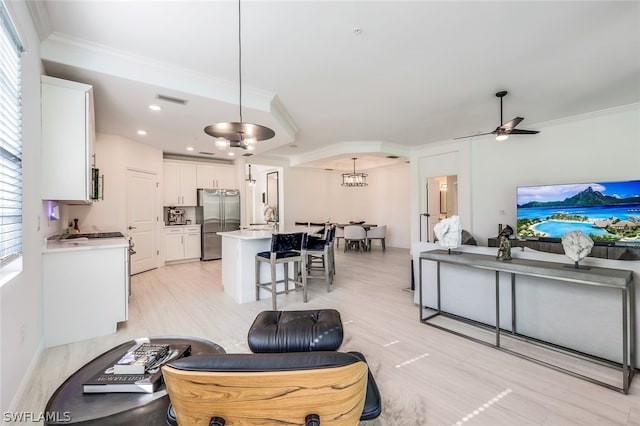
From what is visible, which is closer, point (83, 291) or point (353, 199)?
point (83, 291)

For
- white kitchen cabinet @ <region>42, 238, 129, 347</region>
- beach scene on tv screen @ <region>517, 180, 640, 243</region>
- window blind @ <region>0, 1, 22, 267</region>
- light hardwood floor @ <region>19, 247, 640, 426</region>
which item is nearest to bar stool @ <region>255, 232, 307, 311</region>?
light hardwood floor @ <region>19, 247, 640, 426</region>

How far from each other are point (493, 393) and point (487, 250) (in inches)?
60.8

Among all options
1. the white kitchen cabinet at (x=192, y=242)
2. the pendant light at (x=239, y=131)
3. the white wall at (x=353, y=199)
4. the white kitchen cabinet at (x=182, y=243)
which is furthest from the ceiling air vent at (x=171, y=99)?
the white wall at (x=353, y=199)

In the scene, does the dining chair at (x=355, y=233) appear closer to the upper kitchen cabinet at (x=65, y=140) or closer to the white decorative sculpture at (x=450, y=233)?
the white decorative sculpture at (x=450, y=233)

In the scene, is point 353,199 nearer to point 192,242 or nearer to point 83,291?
point 192,242

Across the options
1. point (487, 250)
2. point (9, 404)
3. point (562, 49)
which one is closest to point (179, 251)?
point (9, 404)

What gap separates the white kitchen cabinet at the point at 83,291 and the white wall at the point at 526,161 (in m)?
6.33

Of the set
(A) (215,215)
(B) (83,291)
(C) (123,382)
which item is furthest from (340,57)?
(A) (215,215)

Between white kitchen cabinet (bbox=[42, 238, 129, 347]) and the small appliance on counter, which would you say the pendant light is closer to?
white kitchen cabinet (bbox=[42, 238, 129, 347])

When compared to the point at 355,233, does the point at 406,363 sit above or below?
below

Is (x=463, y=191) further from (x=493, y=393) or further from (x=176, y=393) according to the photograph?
(x=176, y=393)

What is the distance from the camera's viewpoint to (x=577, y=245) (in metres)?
2.20

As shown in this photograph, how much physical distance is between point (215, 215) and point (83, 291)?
4.54 meters

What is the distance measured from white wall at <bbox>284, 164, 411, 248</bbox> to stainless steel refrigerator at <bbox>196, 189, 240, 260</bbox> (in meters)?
1.65
